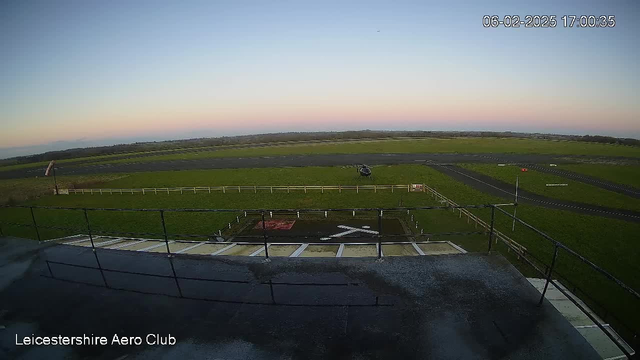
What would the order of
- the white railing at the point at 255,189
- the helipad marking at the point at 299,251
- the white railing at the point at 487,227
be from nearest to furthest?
1. the helipad marking at the point at 299,251
2. the white railing at the point at 487,227
3. the white railing at the point at 255,189

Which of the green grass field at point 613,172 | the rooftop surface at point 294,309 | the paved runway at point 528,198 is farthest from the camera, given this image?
the green grass field at point 613,172

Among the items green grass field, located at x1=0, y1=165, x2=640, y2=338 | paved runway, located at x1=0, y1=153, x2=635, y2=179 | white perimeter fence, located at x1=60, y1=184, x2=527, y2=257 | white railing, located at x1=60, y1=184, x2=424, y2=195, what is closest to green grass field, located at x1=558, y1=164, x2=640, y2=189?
paved runway, located at x1=0, y1=153, x2=635, y2=179

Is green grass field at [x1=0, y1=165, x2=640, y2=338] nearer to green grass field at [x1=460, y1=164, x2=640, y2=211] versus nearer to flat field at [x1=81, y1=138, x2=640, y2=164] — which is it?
green grass field at [x1=460, y1=164, x2=640, y2=211]

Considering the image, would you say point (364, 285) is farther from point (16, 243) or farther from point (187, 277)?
point (16, 243)

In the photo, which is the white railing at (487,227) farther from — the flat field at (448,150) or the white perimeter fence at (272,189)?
the flat field at (448,150)

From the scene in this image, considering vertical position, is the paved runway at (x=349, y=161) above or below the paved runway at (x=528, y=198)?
above

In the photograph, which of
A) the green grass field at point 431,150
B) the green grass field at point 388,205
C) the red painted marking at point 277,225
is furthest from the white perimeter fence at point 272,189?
the green grass field at point 431,150
